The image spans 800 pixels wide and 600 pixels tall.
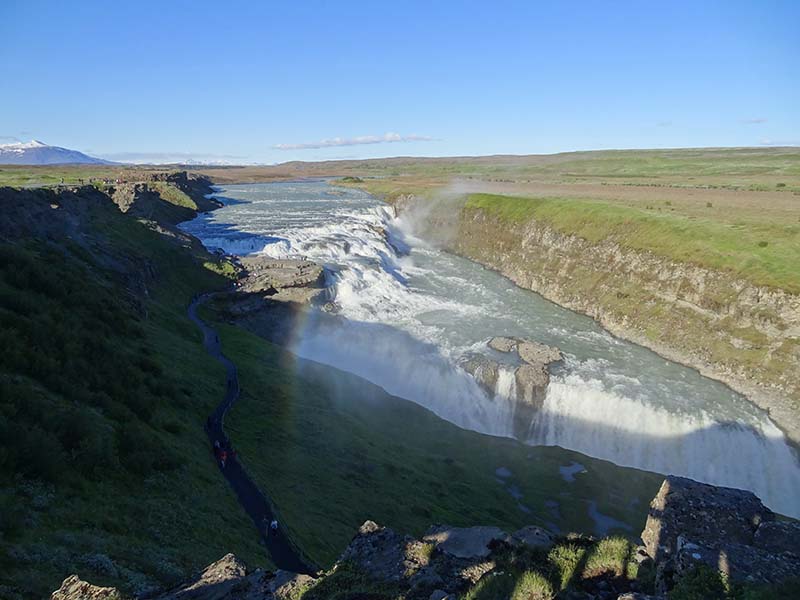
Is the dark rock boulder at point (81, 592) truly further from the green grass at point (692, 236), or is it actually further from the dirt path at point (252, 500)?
the green grass at point (692, 236)

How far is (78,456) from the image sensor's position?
15.2 meters

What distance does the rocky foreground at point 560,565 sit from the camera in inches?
347

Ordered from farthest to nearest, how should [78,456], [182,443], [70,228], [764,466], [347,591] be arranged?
[70,228] < [764,466] < [182,443] < [78,456] < [347,591]

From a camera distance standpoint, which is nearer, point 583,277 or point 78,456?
point 78,456

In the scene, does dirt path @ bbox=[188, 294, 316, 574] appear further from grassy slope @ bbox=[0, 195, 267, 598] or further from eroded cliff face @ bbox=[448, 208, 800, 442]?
eroded cliff face @ bbox=[448, 208, 800, 442]

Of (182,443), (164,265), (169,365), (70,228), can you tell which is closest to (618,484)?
(182,443)

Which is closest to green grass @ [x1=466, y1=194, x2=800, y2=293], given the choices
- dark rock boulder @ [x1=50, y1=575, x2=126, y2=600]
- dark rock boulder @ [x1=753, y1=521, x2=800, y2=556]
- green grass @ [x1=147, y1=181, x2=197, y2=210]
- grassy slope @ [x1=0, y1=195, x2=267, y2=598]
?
dark rock boulder @ [x1=753, y1=521, x2=800, y2=556]

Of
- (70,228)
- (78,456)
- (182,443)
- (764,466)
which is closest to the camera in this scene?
(78,456)

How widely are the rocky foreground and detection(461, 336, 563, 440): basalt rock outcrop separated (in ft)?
86.9

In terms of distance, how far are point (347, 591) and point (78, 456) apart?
9.97m

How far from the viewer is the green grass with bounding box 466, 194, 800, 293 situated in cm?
4834

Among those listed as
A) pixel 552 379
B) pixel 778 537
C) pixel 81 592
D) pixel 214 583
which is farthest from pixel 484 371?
pixel 81 592

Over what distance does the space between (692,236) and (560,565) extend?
58.9m

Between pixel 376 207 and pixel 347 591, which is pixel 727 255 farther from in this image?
pixel 376 207
